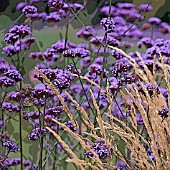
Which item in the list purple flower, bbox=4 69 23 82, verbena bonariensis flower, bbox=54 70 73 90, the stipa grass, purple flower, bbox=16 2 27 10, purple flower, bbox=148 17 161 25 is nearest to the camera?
the stipa grass

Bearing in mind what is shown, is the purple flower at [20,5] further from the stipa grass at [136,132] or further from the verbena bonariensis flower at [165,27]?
the stipa grass at [136,132]

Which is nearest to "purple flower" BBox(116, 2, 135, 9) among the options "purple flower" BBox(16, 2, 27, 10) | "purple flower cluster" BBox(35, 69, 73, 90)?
"purple flower" BBox(16, 2, 27, 10)

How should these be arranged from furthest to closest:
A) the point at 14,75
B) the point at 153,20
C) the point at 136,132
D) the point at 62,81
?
the point at 153,20 → the point at 14,75 → the point at 62,81 → the point at 136,132

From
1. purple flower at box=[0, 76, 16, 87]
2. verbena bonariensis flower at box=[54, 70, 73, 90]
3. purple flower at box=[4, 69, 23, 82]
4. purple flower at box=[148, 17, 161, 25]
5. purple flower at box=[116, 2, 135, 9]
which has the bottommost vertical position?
purple flower at box=[0, 76, 16, 87]

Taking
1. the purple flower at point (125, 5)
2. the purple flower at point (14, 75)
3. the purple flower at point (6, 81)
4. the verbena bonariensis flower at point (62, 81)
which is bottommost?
the purple flower at point (6, 81)

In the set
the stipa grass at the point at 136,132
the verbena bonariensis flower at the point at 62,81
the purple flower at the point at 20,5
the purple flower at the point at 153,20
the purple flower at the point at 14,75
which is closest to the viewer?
the stipa grass at the point at 136,132

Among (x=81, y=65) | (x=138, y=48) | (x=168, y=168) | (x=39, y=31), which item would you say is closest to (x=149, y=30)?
(x=138, y=48)

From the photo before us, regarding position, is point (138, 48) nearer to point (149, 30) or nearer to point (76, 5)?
point (149, 30)

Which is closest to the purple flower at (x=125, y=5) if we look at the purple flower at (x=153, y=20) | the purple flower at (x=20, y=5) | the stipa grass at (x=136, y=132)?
the purple flower at (x=153, y=20)

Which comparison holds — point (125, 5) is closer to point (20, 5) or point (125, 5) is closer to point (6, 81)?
point (20, 5)

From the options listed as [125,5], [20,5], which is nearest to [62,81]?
[125,5]

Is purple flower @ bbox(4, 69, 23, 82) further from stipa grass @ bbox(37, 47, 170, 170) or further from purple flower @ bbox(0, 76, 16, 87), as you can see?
stipa grass @ bbox(37, 47, 170, 170)

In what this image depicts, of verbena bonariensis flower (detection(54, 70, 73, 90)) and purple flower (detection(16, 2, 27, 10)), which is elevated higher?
purple flower (detection(16, 2, 27, 10))

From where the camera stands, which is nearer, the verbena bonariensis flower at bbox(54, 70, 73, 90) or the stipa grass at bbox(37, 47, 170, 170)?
the stipa grass at bbox(37, 47, 170, 170)
